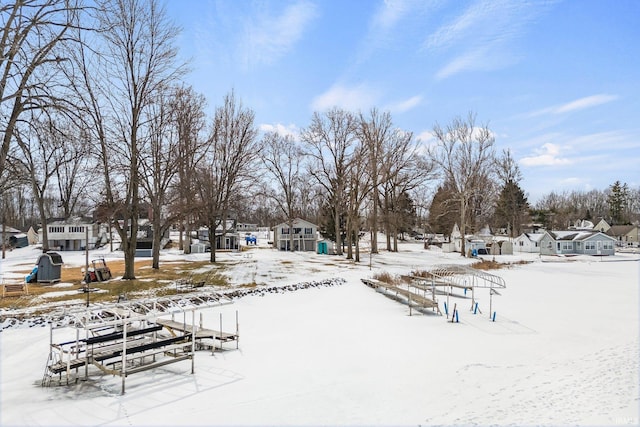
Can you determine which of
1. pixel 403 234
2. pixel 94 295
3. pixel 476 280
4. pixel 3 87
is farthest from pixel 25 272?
pixel 403 234

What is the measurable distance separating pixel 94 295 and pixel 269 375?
46.1ft

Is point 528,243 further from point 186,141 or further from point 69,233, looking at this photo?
point 69,233

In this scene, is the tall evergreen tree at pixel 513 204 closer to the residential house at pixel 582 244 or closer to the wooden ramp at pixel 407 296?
the residential house at pixel 582 244

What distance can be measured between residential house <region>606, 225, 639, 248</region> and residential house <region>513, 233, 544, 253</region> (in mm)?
25398

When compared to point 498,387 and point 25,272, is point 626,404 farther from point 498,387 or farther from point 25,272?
point 25,272

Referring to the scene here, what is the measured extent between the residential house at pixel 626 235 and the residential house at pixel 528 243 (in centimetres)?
2540

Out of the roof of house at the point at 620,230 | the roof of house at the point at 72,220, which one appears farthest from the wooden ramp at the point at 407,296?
the roof of house at the point at 620,230

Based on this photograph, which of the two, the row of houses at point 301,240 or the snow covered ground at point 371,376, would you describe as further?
the row of houses at point 301,240

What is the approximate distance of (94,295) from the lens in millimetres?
20953

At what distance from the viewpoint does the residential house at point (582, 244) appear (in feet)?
201

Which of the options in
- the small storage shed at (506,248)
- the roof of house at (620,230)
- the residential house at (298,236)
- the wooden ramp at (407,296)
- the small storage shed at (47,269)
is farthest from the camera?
the roof of house at (620,230)

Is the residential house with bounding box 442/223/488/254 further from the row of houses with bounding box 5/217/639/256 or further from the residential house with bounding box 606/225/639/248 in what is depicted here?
the residential house with bounding box 606/225/639/248

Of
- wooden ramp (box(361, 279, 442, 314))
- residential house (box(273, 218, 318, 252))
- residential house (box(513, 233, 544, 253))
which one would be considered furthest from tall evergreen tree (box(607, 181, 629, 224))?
wooden ramp (box(361, 279, 442, 314))

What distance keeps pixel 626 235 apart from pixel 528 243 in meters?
30.1
